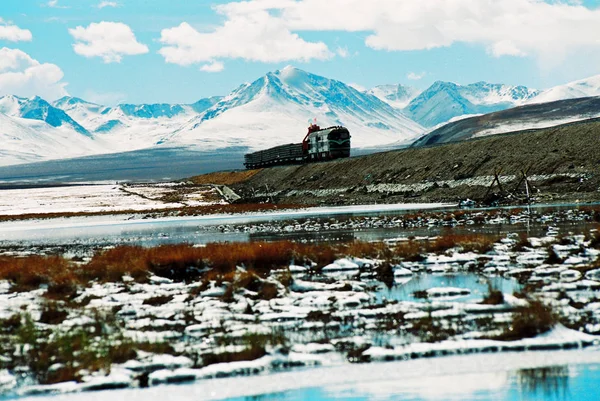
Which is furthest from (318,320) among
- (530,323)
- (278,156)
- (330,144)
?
(278,156)

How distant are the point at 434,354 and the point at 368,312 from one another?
126 inches

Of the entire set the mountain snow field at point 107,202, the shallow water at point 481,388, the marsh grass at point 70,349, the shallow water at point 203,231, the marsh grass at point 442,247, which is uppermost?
the mountain snow field at point 107,202

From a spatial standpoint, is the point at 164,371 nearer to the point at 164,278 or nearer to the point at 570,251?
the point at 164,278

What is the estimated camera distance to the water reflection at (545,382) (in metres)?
10.9

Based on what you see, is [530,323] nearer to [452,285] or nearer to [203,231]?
[452,285]

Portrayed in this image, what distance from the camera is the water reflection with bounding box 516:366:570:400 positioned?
10875 millimetres

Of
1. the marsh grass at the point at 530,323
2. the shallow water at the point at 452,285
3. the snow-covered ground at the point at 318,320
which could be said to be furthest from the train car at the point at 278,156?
the marsh grass at the point at 530,323

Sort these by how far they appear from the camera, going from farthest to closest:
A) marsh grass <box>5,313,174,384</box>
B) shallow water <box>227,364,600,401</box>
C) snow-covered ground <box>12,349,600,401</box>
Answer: marsh grass <box>5,313,174,384</box>
snow-covered ground <box>12,349,600,401</box>
shallow water <box>227,364,600,401</box>

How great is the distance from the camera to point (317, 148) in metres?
104

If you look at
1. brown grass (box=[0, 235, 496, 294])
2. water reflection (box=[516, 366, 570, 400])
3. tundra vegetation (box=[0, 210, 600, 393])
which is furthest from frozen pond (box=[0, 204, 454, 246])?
water reflection (box=[516, 366, 570, 400])

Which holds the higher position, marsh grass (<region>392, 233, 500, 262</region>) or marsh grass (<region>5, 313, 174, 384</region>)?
marsh grass (<region>392, 233, 500, 262</region>)

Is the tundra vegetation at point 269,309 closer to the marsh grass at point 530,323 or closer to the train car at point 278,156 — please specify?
the marsh grass at point 530,323

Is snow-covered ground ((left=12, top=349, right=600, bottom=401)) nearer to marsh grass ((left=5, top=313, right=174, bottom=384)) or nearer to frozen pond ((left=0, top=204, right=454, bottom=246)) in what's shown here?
marsh grass ((left=5, top=313, right=174, bottom=384))

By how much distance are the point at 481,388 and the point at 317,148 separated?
9332cm
